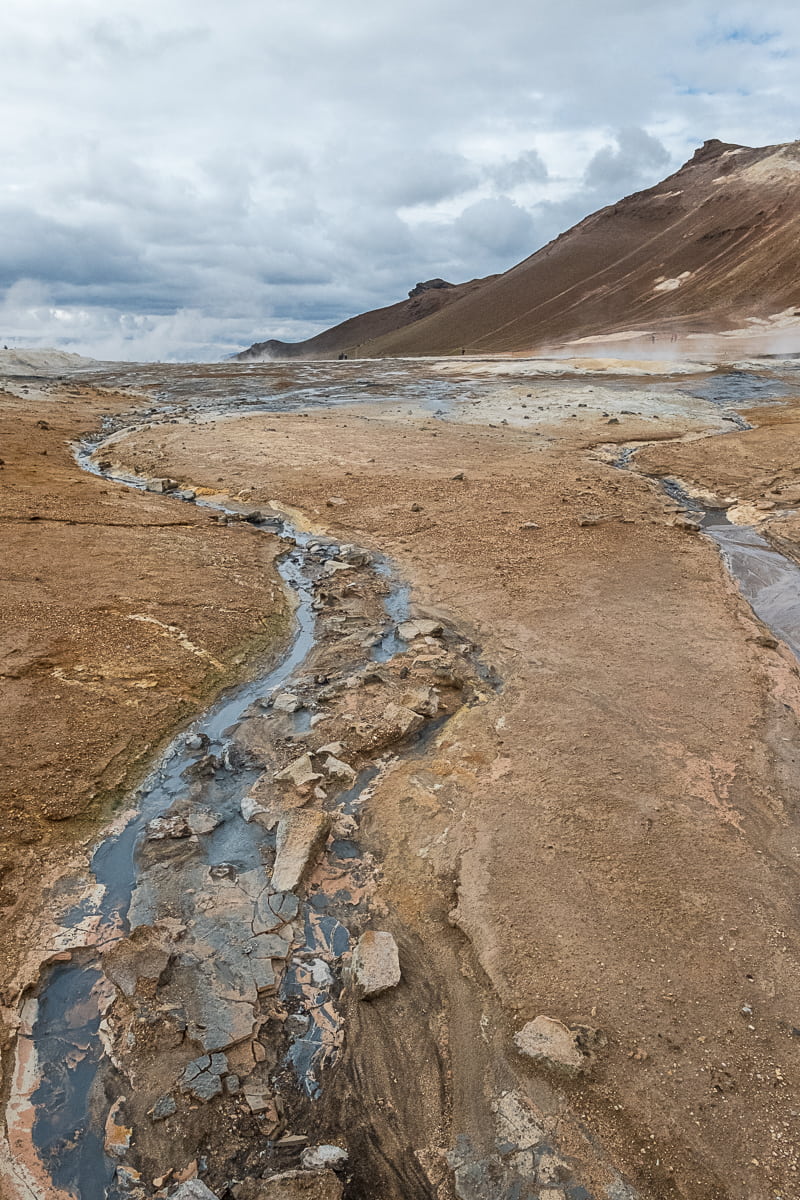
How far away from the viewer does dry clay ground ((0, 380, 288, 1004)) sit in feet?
16.8

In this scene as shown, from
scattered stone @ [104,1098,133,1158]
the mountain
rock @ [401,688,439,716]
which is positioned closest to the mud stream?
scattered stone @ [104,1098,133,1158]

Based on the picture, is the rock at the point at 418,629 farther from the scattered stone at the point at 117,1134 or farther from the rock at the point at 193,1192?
the rock at the point at 193,1192

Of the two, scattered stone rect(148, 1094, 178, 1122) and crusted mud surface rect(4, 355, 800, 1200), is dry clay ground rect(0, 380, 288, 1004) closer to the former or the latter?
crusted mud surface rect(4, 355, 800, 1200)

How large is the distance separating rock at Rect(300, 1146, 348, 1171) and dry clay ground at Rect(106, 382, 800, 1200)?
1.55 ft

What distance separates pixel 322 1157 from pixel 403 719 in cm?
366

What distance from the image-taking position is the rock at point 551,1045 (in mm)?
3557

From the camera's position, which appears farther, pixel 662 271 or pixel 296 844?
pixel 662 271

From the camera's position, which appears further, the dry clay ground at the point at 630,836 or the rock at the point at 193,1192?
the dry clay ground at the point at 630,836

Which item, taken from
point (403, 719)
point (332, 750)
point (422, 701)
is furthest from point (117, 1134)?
point (422, 701)

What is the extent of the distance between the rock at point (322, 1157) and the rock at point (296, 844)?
1.61 meters

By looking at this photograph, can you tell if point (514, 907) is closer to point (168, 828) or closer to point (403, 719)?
point (403, 719)

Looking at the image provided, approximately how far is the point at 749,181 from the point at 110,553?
9385 centimetres

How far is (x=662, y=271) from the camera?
76.6 metres

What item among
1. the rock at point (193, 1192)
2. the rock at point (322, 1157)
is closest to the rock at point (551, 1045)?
the rock at point (322, 1157)
